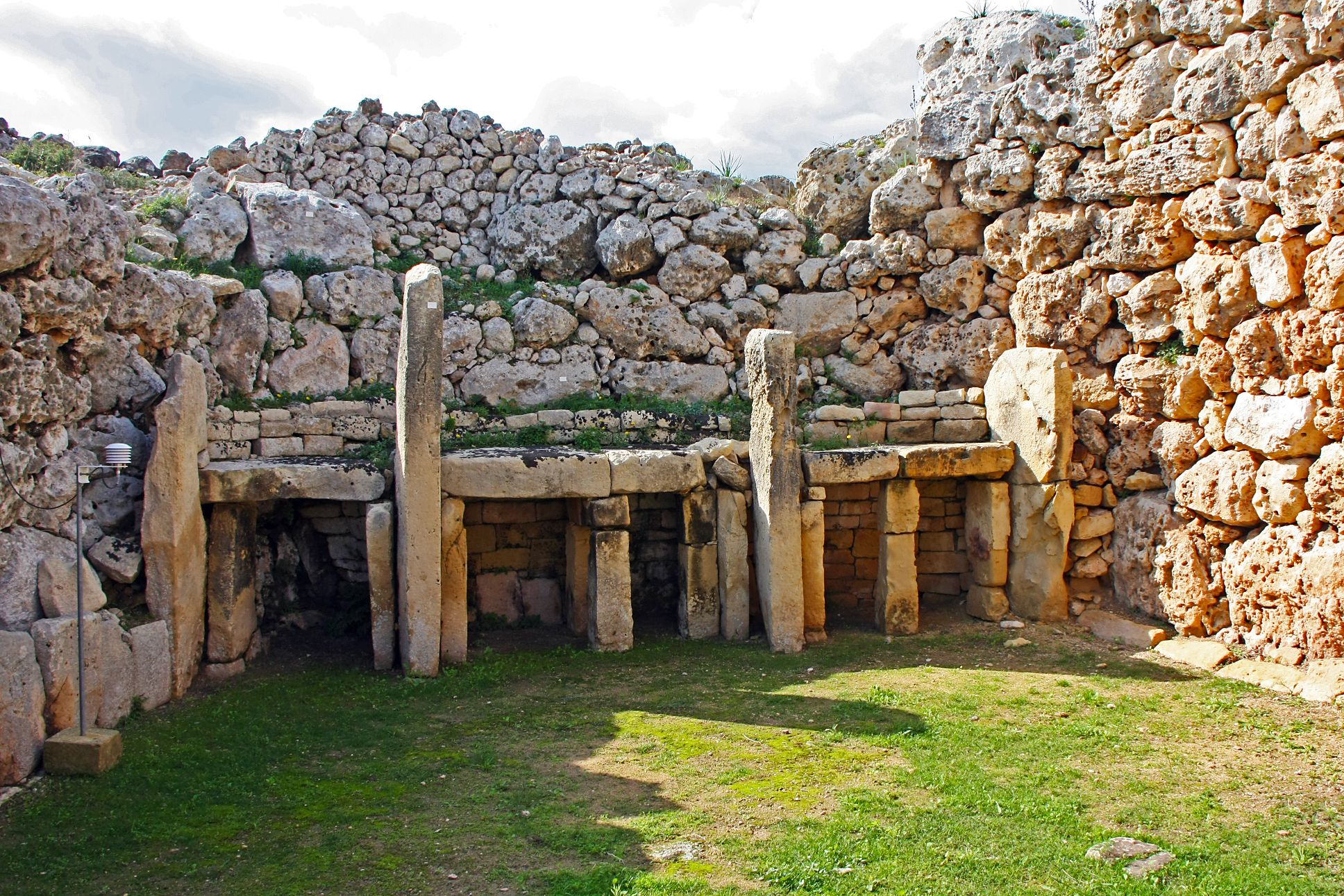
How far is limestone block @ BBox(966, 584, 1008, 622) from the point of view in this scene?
11422mm

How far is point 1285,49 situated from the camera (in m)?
9.32

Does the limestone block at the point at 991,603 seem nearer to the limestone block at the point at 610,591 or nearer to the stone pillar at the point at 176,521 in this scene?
the limestone block at the point at 610,591

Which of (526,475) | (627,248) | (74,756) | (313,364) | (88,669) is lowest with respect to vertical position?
(74,756)

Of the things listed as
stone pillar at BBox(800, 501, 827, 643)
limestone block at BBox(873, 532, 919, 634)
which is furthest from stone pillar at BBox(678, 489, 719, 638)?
limestone block at BBox(873, 532, 919, 634)

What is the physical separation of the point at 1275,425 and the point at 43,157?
44.7ft

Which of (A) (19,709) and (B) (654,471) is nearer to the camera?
(A) (19,709)

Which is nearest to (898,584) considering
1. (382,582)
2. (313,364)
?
(382,582)

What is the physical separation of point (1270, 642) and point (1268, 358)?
2632 millimetres

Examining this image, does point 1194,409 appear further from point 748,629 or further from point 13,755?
point 13,755

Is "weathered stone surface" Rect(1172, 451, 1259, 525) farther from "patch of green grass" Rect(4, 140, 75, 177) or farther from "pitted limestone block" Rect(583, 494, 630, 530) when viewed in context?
"patch of green grass" Rect(4, 140, 75, 177)

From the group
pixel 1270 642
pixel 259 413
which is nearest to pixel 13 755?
pixel 259 413

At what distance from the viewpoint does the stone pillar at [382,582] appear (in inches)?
384

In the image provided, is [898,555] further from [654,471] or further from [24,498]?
[24,498]

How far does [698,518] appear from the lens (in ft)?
35.9
